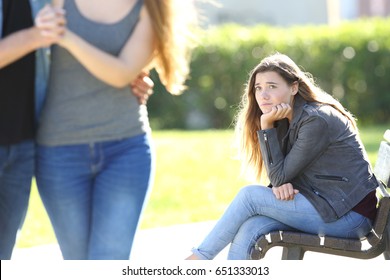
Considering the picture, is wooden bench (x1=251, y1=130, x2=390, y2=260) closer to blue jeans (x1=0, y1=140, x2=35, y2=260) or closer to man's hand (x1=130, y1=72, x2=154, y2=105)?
man's hand (x1=130, y1=72, x2=154, y2=105)

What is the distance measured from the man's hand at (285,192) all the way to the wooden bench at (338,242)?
162mm

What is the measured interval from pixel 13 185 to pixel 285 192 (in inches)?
54.2

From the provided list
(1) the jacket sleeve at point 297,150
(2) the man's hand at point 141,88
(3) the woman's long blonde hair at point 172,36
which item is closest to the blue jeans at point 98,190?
(2) the man's hand at point 141,88

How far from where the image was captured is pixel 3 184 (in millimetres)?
3242

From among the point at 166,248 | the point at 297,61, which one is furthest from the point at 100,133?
the point at 297,61

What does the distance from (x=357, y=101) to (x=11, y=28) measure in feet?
41.9

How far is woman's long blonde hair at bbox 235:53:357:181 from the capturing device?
431cm

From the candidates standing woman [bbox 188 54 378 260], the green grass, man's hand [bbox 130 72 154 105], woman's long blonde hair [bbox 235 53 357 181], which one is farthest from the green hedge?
man's hand [bbox 130 72 154 105]

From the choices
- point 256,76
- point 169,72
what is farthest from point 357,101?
point 169,72

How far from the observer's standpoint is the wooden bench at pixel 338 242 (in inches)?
160

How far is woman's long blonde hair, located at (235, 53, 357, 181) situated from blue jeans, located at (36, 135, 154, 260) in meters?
1.21

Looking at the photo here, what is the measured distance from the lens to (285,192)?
4098 mm

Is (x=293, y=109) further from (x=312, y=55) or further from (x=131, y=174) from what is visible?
(x=312, y=55)

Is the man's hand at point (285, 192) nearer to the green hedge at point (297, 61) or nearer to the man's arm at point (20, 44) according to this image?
the man's arm at point (20, 44)
